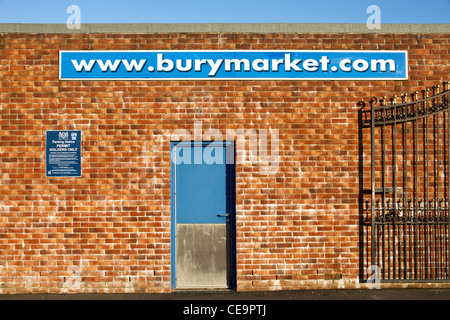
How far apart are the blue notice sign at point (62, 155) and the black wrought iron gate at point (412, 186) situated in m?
4.37

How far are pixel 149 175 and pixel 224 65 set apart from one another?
6.51ft

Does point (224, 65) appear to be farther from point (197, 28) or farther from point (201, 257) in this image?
point (201, 257)

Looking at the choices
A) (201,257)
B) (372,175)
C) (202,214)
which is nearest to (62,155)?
(202,214)

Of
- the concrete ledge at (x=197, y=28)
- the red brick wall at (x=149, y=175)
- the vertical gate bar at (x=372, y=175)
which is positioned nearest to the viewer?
the vertical gate bar at (x=372, y=175)

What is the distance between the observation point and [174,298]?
20.9 feet

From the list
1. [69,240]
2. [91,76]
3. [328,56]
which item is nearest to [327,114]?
[328,56]

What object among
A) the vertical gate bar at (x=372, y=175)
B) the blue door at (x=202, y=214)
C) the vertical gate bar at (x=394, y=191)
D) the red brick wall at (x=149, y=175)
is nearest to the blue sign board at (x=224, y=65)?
the red brick wall at (x=149, y=175)

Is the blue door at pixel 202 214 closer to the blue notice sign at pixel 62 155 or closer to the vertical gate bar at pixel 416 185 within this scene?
the blue notice sign at pixel 62 155

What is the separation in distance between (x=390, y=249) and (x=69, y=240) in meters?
4.77

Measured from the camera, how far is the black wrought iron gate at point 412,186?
6.70m

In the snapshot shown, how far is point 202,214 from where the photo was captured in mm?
6793

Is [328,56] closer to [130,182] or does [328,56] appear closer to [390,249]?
[390,249]

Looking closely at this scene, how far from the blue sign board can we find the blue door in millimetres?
1100

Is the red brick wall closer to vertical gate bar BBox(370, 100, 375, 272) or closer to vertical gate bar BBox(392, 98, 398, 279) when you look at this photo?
vertical gate bar BBox(370, 100, 375, 272)
